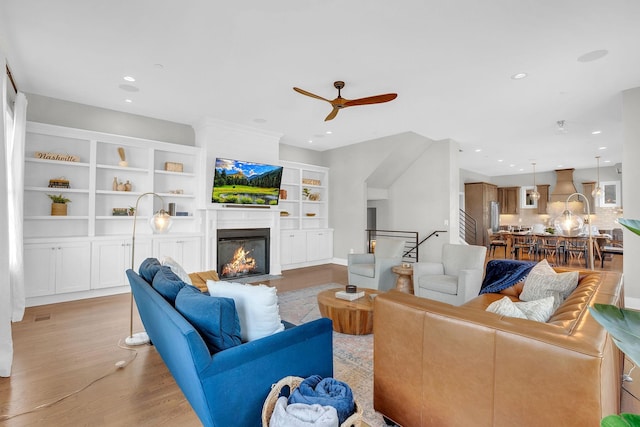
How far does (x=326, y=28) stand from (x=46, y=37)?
279 cm

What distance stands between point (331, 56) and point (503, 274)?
10.5ft

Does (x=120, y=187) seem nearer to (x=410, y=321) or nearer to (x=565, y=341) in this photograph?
(x=410, y=321)

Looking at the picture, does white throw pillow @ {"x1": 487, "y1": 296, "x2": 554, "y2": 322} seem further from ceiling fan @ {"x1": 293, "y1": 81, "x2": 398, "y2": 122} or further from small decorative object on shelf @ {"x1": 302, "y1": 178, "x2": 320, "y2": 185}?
small decorative object on shelf @ {"x1": 302, "y1": 178, "x2": 320, "y2": 185}

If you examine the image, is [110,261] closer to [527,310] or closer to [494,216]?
[527,310]

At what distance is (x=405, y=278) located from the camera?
4621mm

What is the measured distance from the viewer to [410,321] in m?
1.70

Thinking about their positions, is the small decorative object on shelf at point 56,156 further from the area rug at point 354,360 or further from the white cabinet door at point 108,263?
the area rug at point 354,360

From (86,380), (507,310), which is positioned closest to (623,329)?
(507,310)

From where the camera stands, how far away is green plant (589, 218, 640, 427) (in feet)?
2.09

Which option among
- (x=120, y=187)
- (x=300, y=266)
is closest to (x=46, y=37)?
(x=120, y=187)

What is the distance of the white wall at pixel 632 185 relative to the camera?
4.15 m

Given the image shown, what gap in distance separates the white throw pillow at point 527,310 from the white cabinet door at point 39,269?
17.8ft

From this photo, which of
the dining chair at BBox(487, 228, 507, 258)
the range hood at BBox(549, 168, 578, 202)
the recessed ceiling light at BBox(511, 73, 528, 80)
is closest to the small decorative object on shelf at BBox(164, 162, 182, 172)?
the recessed ceiling light at BBox(511, 73, 528, 80)

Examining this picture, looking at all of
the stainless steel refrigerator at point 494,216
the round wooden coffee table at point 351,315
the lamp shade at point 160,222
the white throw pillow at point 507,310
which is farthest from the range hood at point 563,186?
the lamp shade at point 160,222
